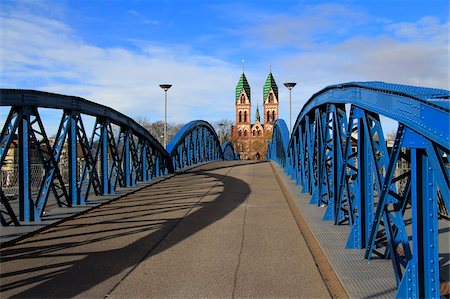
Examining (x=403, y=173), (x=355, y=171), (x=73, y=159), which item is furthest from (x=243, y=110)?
(x=403, y=173)

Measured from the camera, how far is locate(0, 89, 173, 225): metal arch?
875 centimetres

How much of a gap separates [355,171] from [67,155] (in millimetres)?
9245

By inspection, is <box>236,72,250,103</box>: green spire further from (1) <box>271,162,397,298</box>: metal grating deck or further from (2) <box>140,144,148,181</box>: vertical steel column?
(1) <box>271,162,397,298</box>: metal grating deck

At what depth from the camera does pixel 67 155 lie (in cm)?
1390

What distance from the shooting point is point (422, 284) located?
13.8 ft

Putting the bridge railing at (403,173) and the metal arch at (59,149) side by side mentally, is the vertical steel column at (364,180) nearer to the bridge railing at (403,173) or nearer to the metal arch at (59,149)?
the bridge railing at (403,173)

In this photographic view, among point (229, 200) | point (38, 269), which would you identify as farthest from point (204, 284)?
point (229, 200)

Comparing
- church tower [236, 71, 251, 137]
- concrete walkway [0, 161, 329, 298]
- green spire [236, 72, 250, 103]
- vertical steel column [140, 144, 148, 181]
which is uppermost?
green spire [236, 72, 250, 103]

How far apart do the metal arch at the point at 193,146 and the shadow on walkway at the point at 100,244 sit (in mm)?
12475

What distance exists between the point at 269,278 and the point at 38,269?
297cm

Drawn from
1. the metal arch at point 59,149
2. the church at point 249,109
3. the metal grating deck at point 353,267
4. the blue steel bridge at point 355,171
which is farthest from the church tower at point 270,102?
the metal grating deck at point 353,267

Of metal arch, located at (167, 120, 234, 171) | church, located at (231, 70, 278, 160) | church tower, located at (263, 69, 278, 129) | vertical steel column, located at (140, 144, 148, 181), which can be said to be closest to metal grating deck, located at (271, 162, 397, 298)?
vertical steel column, located at (140, 144, 148, 181)

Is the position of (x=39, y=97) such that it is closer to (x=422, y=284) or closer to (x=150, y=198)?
(x=150, y=198)

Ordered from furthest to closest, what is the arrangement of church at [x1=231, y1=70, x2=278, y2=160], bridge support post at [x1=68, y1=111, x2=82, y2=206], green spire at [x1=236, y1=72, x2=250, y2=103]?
green spire at [x1=236, y1=72, x2=250, y2=103] < church at [x1=231, y1=70, x2=278, y2=160] < bridge support post at [x1=68, y1=111, x2=82, y2=206]
